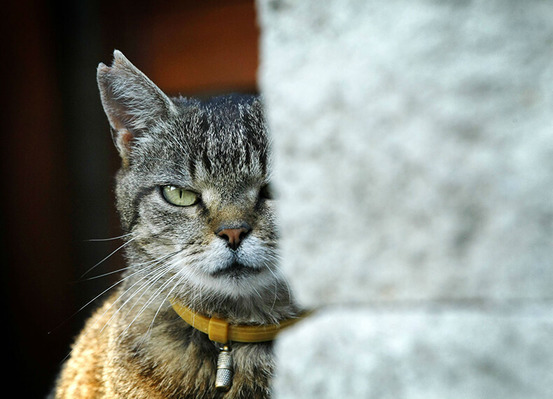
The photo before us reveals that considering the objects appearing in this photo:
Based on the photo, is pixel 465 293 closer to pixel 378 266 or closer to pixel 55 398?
pixel 378 266

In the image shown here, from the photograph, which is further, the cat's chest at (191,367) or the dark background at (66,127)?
the dark background at (66,127)

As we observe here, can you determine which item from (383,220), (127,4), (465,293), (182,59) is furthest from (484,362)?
(127,4)

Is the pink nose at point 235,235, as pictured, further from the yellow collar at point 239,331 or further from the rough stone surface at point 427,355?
the rough stone surface at point 427,355

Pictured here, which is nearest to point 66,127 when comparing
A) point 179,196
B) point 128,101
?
point 128,101

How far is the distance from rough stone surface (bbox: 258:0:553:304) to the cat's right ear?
95cm

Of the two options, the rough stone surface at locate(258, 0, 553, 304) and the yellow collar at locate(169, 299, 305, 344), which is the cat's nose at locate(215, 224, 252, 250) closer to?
the yellow collar at locate(169, 299, 305, 344)

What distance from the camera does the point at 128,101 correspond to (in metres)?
1.59

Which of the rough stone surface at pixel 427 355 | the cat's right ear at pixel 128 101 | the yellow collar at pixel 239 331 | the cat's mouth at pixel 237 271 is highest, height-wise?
the cat's right ear at pixel 128 101

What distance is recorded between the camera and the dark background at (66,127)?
3148mm

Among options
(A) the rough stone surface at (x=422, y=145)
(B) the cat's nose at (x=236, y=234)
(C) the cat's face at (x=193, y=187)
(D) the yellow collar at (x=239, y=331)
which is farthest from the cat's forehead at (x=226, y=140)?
(A) the rough stone surface at (x=422, y=145)

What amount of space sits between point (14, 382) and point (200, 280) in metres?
2.38

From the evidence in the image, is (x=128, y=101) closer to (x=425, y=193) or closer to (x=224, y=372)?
(x=224, y=372)

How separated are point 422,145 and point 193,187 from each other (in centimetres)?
95

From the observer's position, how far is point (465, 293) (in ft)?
2.03
